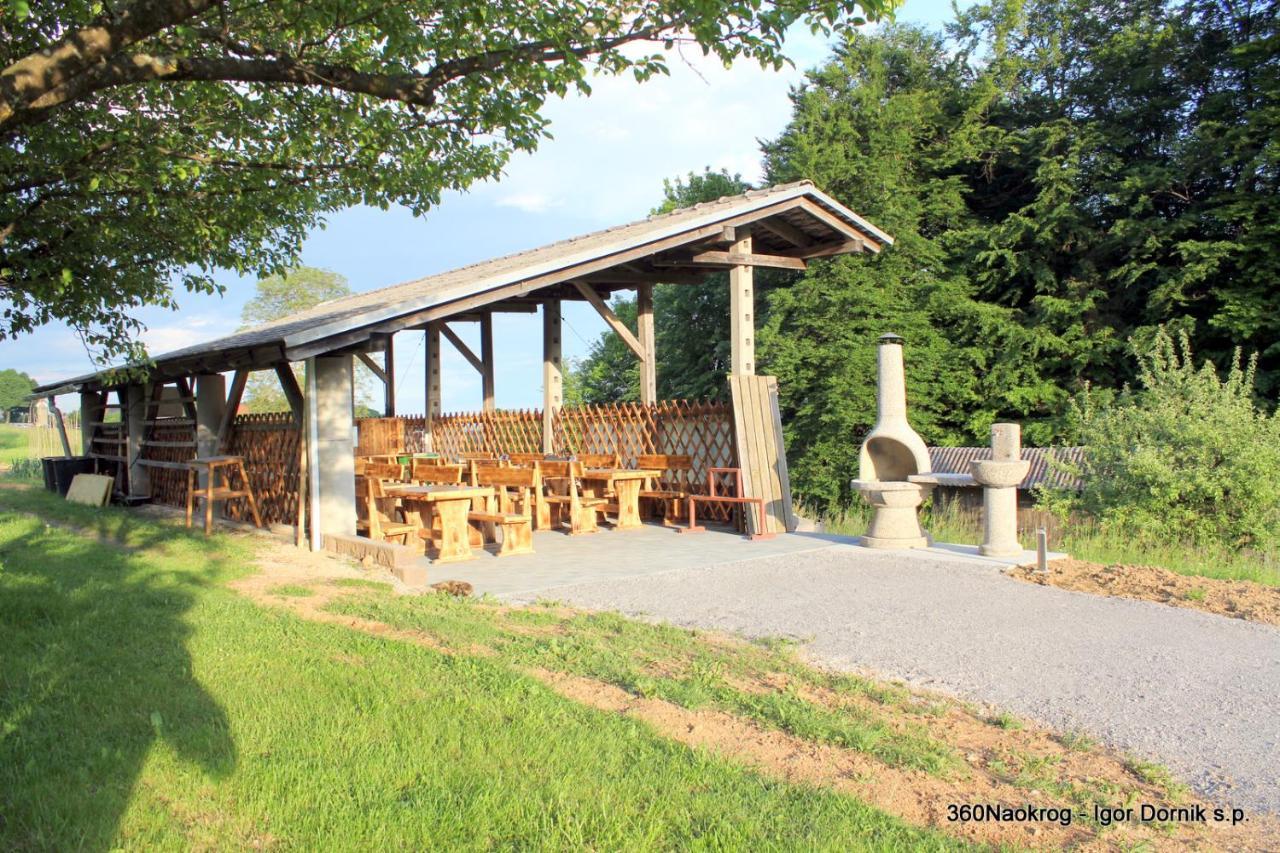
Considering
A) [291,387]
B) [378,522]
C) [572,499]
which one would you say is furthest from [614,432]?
[291,387]

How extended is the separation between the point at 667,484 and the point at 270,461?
194 inches

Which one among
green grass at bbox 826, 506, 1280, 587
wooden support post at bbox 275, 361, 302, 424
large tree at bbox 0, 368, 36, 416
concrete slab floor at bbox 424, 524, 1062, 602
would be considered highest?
large tree at bbox 0, 368, 36, 416

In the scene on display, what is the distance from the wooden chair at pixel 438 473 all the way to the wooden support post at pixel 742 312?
3538 millimetres

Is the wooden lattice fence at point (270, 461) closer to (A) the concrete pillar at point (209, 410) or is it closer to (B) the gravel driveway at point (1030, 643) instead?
(A) the concrete pillar at point (209, 410)

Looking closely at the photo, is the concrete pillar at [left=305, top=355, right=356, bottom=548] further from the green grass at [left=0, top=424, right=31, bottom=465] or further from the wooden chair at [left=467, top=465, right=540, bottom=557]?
the green grass at [left=0, top=424, right=31, bottom=465]

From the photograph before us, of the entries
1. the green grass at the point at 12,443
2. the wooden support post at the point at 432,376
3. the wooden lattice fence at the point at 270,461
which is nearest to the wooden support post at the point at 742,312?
the wooden lattice fence at the point at 270,461

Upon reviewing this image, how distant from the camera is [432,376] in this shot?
1697 cm

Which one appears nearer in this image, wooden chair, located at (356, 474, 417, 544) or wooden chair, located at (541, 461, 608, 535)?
wooden chair, located at (356, 474, 417, 544)

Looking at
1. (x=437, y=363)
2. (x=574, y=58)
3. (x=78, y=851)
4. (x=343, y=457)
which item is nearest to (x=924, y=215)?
(x=437, y=363)

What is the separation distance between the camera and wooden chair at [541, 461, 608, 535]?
35.9ft

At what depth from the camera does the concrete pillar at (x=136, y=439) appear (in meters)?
14.9

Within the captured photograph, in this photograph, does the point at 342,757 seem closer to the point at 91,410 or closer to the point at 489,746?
the point at 489,746

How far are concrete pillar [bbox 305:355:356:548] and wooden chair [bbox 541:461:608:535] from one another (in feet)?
8.27

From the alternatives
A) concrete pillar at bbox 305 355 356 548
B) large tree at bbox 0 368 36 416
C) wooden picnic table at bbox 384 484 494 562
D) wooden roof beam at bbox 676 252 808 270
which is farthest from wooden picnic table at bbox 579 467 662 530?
large tree at bbox 0 368 36 416
